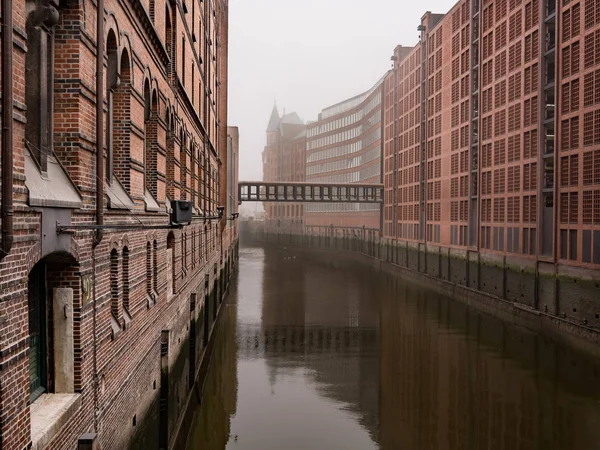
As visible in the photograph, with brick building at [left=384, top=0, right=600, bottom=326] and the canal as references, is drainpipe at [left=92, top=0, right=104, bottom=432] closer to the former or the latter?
the canal

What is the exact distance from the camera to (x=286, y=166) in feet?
428

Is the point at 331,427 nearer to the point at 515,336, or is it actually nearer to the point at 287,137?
the point at 515,336

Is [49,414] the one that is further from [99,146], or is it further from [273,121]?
[273,121]

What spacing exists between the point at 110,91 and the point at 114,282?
326 centimetres

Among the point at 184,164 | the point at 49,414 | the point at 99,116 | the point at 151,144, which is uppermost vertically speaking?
the point at 184,164

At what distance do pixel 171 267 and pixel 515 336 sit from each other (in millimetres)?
17157

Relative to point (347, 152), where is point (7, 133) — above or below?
below

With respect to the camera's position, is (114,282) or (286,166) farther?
(286,166)

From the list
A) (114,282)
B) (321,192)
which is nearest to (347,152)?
(321,192)

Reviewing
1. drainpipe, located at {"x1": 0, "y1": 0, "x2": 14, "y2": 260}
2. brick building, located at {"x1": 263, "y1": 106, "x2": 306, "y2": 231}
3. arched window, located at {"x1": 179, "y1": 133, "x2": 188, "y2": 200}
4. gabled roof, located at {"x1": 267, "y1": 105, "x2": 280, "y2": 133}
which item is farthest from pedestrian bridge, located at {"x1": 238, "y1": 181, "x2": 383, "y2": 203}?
gabled roof, located at {"x1": 267, "y1": 105, "x2": 280, "y2": 133}

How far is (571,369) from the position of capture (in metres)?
20.4

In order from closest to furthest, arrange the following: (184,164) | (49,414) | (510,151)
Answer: (49,414), (184,164), (510,151)

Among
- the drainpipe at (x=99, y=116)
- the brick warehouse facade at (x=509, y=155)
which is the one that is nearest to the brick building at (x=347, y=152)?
the brick warehouse facade at (x=509, y=155)

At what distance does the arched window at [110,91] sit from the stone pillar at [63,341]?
3061mm
